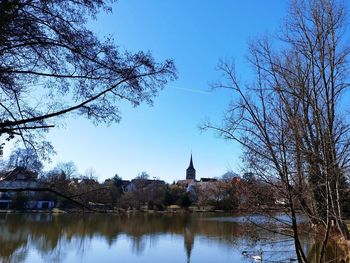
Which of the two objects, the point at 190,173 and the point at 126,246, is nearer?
the point at 126,246

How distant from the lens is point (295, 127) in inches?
275

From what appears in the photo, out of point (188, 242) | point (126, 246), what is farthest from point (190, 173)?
point (126, 246)

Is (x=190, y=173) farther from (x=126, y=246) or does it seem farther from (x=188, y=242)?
(x=126, y=246)

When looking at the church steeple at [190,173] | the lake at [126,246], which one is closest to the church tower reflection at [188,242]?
the lake at [126,246]

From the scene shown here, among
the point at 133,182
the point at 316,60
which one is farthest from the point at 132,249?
the point at 133,182

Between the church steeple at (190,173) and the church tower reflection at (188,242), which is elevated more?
the church steeple at (190,173)

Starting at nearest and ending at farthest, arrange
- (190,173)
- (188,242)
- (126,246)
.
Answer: (126,246), (188,242), (190,173)

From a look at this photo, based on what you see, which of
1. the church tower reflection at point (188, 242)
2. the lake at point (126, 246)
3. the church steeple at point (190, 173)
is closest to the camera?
the lake at point (126, 246)

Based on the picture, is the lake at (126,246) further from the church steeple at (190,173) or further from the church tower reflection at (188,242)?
the church steeple at (190,173)

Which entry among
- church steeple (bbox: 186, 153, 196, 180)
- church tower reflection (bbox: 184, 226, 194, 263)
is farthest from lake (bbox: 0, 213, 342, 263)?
church steeple (bbox: 186, 153, 196, 180)

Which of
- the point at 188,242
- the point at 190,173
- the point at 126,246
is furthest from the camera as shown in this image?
the point at 190,173

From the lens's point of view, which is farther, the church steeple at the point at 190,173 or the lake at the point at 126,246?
the church steeple at the point at 190,173

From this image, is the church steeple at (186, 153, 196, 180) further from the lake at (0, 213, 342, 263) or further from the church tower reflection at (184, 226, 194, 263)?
the church tower reflection at (184, 226, 194, 263)

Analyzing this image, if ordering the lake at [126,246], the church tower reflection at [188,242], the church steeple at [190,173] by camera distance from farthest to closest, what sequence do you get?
the church steeple at [190,173] < the church tower reflection at [188,242] < the lake at [126,246]
